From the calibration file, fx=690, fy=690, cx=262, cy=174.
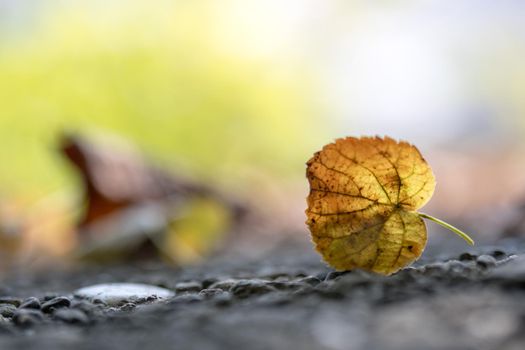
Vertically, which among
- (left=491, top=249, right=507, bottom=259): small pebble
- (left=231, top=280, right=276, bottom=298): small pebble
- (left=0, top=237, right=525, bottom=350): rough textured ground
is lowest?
(left=0, top=237, right=525, bottom=350): rough textured ground

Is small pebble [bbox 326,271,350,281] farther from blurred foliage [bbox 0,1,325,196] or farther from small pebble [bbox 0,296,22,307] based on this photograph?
blurred foliage [bbox 0,1,325,196]

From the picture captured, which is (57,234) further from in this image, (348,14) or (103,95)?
(348,14)

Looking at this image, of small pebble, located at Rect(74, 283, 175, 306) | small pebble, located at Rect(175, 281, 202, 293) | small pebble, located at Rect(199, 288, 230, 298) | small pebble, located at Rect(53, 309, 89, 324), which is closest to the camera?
small pebble, located at Rect(53, 309, 89, 324)

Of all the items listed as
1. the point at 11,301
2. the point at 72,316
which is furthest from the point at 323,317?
the point at 11,301

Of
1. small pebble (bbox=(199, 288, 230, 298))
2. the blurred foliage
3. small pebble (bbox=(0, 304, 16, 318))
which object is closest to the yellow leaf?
small pebble (bbox=(199, 288, 230, 298))

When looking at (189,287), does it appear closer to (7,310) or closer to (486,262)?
(7,310)

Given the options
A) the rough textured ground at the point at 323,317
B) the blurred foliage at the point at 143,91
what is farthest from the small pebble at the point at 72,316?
the blurred foliage at the point at 143,91
